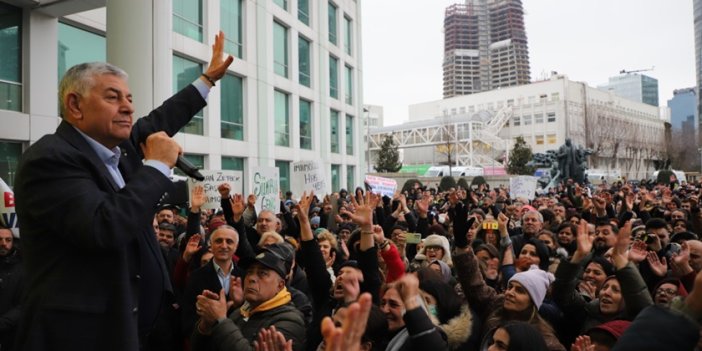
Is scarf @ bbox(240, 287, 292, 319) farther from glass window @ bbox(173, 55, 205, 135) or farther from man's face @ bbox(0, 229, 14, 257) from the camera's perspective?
glass window @ bbox(173, 55, 205, 135)

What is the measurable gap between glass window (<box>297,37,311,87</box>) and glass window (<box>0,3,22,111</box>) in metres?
14.7

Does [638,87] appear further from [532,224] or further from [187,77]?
[532,224]

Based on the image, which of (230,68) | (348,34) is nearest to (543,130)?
(348,34)

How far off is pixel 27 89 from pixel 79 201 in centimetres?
1282

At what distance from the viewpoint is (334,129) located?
2948cm

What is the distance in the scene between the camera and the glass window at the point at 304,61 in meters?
26.4

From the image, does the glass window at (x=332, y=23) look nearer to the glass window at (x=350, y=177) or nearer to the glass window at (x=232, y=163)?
the glass window at (x=350, y=177)

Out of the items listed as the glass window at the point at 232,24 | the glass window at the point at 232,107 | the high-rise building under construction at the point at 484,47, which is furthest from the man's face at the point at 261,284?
the high-rise building under construction at the point at 484,47

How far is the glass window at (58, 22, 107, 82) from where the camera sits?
13531mm

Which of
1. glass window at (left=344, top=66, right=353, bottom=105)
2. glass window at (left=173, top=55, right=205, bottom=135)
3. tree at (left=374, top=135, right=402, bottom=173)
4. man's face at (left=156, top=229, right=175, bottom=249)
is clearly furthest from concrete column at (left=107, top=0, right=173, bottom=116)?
tree at (left=374, top=135, right=402, bottom=173)

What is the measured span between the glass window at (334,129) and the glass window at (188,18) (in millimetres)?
10716

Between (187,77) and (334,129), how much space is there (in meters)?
12.0

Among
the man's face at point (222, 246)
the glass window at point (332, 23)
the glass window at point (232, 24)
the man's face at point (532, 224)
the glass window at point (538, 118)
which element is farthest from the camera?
the glass window at point (538, 118)

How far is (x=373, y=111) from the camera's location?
13162 centimetres
